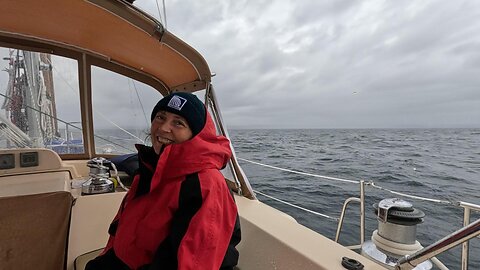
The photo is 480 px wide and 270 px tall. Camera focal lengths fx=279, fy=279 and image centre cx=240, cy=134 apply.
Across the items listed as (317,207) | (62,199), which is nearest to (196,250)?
(62,199)

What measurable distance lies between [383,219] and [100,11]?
1683 millimetres

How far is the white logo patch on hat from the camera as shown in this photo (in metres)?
1.08

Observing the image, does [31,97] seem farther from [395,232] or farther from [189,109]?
[395,232]

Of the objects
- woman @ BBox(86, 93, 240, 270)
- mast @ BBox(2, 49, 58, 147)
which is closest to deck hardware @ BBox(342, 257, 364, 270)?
woman @ BBox(86, 93, 240, 270)

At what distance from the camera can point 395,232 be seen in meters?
1.10

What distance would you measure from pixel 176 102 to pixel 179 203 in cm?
40

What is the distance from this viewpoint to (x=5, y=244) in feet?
Answer: 4.25

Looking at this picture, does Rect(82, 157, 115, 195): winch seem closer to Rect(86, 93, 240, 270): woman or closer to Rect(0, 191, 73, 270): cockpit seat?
Rect(0, 191, 73, 270): cockpit seat

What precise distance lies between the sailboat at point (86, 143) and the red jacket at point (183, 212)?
0.48m

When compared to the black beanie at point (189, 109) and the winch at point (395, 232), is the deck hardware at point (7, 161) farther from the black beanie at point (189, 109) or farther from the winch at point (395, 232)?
the winch at point (395, 232)

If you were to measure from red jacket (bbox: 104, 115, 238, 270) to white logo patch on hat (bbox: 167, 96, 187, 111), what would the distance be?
126mm

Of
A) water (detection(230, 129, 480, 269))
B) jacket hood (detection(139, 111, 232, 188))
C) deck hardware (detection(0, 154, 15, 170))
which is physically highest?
jacket hood (detection(139, 111, 232, 188))

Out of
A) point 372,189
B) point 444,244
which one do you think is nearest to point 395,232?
point 444,244

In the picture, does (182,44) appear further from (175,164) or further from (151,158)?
(175,164)
